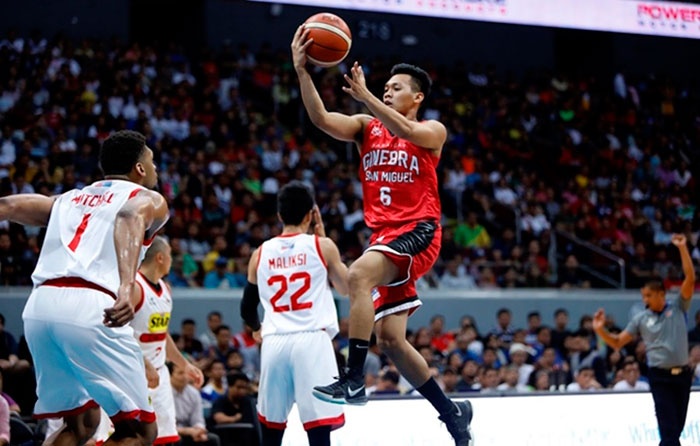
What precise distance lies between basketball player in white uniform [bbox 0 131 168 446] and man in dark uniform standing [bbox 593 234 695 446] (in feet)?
16.1

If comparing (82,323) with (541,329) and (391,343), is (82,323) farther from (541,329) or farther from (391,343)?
(541,329)

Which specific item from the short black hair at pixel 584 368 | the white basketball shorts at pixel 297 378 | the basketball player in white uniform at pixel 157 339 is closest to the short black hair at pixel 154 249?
the basketball player in white uniform at pixel 157 339

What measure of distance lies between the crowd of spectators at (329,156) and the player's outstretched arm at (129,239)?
25.9ft

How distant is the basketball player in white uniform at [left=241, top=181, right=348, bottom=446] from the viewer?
6.05 m

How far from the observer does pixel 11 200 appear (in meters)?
4.76

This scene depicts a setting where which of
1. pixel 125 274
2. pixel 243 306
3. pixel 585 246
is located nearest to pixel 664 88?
pixel 585 246

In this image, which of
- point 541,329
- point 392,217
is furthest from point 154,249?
point 541,329

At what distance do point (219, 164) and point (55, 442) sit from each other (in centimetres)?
1111

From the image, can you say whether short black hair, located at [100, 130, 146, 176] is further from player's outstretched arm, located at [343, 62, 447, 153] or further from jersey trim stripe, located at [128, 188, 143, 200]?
→ player's outstretched arm, located at [343, 62, 447, 153]

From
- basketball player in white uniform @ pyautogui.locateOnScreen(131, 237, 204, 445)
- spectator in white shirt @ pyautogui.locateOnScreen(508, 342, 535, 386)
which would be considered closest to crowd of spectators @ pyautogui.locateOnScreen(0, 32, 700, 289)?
spectator in white shirt @ pyautogui.locateOnScreen(508, 342, 535, 386)

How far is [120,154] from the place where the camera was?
4992mm

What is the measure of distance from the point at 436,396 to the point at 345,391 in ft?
2.59

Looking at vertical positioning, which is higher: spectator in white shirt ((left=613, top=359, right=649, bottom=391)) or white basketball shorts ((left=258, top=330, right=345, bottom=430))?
white basketball shorts ((left=258, top=330, right=345, bottom=430))

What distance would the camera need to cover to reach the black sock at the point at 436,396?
592 centimetres
